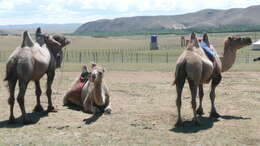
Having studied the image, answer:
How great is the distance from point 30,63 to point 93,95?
76.4 inches

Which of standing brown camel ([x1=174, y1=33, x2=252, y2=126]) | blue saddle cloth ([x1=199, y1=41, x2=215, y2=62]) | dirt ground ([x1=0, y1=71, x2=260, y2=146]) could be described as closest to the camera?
dirt ground ([x1=0, y1=71, x2=260, y2=146])

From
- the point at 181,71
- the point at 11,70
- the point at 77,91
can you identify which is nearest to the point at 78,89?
the point at 77,91

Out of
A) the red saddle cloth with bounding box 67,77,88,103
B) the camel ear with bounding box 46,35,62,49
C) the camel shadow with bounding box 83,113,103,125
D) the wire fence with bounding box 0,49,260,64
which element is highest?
the camel ear with bounding box 46,35,62,49

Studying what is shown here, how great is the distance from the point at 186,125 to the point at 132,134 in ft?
5.01

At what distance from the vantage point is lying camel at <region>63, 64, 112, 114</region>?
10836mm

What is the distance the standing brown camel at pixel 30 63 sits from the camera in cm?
1002

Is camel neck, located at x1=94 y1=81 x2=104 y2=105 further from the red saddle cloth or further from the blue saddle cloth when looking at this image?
the blue saddle cloth

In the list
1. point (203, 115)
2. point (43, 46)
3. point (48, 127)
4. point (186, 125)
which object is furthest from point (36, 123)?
point (203, 115)

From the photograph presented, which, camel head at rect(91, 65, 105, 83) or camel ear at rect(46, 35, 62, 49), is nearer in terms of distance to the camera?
camel head at rect(91, 65, 105, 83)

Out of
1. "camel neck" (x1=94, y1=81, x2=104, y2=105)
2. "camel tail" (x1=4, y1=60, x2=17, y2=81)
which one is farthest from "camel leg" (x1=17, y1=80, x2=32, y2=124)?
"camel neck" (x1=94, y1=81, x2=104, y2=105)

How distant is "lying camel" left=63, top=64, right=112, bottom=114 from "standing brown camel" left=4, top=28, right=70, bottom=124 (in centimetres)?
93

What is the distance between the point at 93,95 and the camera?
Answer: 1126cm

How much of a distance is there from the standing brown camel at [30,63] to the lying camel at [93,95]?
93 centimetres

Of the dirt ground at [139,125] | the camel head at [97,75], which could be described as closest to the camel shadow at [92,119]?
the dirt ground at [139,125]
